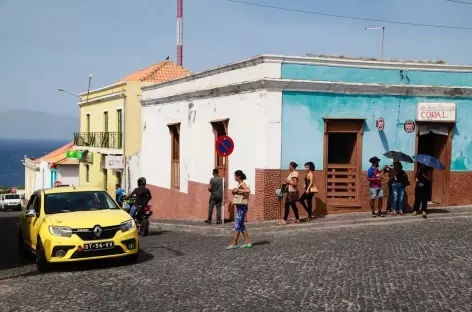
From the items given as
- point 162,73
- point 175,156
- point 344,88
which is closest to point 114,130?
point 162,73

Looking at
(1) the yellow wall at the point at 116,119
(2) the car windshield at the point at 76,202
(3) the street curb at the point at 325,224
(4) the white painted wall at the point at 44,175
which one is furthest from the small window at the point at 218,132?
(4) the white painted wall at the point at 44,175

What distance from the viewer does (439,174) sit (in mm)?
18078

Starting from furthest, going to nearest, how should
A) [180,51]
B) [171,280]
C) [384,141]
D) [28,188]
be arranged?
[28,188]
[180,51]
[384,141]
[171,280]

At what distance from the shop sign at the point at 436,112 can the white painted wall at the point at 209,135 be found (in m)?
4.55

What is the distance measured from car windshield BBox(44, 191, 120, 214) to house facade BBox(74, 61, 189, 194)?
16.7m

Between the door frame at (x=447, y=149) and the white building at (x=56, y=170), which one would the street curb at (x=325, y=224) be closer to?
the door frame at (x=447, y=149)

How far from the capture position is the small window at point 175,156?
78.4 feet

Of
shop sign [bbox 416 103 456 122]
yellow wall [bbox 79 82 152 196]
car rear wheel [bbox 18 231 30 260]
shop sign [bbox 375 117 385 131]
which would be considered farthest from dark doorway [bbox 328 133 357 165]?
yellow wall [bbox 79 82 152 196]

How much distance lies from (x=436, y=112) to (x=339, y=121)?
312cm

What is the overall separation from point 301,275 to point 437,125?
10439 mm

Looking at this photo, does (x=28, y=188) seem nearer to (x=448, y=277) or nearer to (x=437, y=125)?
(x=437, y=125)

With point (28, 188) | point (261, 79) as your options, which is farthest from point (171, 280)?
point (28, 188)

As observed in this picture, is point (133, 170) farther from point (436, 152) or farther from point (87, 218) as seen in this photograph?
point (87, 218)

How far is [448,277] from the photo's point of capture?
28.7 feet
